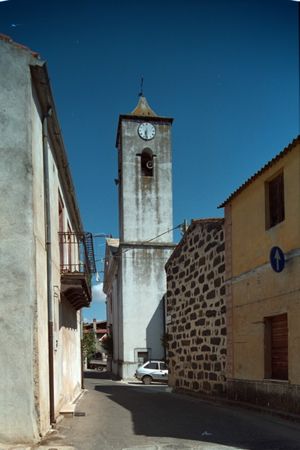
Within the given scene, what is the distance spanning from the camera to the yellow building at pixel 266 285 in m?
9.76

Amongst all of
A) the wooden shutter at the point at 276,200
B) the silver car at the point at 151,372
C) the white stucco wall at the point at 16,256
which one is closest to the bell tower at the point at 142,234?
the silver car at the point at 151,372

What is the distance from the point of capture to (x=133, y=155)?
100ft

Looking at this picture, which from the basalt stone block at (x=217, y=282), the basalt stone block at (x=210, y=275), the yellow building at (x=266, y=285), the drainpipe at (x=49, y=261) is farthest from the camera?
the basalt stone block at (x=210, y=275)

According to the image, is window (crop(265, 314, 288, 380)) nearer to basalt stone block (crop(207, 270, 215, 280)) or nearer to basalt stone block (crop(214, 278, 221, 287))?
basalt stone block (crop(214, 278, 221, 287))

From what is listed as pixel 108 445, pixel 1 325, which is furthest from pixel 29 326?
pixel 108 445

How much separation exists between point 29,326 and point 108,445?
1.93 m

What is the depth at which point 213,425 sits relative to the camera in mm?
9273

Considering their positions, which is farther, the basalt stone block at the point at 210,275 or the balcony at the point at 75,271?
the basalt stone block at the point at 210,275

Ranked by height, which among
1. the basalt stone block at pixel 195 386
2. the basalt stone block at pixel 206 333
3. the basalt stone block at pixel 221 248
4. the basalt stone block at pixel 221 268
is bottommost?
the basalt stone block at pixel 195 386

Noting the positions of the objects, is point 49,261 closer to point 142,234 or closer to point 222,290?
point 222,290

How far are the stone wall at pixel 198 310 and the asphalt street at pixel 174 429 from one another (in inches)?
78.4

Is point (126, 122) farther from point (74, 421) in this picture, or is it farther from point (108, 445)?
point (108, 445)

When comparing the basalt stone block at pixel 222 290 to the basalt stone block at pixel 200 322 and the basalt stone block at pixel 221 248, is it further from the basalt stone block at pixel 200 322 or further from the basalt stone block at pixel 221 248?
the basalt stone block at pixel 200 322

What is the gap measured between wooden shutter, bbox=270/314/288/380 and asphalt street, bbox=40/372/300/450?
2.80 feet
